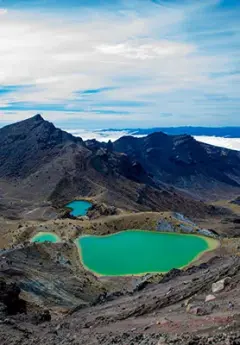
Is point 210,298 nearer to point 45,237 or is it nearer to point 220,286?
point 220,286

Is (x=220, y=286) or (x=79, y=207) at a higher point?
(x=220, y=286)

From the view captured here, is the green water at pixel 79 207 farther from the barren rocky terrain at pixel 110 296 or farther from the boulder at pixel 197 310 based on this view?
the boulder at pixel 197 310

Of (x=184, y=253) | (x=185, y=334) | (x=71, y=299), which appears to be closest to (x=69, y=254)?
(x=184, y=253)

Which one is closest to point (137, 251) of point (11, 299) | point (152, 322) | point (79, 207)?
point (11, 299)

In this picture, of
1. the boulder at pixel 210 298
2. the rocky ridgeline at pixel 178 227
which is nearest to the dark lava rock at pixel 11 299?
the boulder at pixel 210 298

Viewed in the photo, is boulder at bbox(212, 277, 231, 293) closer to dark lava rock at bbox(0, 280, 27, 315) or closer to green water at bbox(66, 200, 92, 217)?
dark lava rock at bbox(0, 280, 27, 315)

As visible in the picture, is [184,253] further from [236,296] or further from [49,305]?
[236,296]

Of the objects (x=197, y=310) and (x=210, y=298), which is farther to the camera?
(x=210, y=298)
